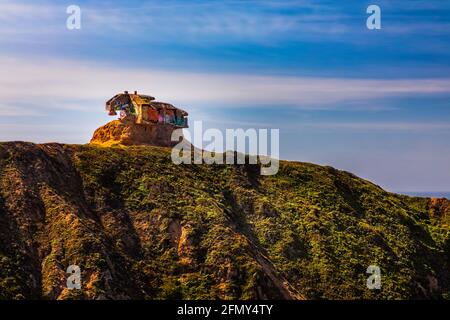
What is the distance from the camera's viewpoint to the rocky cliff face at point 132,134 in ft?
334

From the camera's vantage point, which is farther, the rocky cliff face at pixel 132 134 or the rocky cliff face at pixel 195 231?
the rocky cliff face at pixel 132 134

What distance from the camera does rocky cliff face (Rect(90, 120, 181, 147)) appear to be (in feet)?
334

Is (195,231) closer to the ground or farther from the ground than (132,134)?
closer to the ground

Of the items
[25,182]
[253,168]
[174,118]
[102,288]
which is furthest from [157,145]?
[102,288]

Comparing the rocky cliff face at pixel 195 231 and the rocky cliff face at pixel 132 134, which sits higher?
the rocky cliff face at pixel 132 134

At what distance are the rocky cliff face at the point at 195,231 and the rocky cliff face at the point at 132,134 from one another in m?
5.73

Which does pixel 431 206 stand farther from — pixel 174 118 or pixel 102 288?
pixel 102 288

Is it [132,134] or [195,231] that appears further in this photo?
[132,134]

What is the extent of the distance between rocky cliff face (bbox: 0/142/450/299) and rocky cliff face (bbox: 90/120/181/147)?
573cm

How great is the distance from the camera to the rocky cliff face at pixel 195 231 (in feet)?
249

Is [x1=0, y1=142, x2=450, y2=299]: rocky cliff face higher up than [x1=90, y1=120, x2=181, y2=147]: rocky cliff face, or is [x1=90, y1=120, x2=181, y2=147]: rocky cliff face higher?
[x1=90, y1=120, x2=181, y2=147]: rocky cliff face

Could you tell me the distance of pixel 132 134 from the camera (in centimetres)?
10181

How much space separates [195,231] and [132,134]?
73.4 feet

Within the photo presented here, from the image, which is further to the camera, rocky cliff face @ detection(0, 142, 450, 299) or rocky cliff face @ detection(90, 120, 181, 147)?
rocky cliff face @ detection(90, 120, 181, 147)
